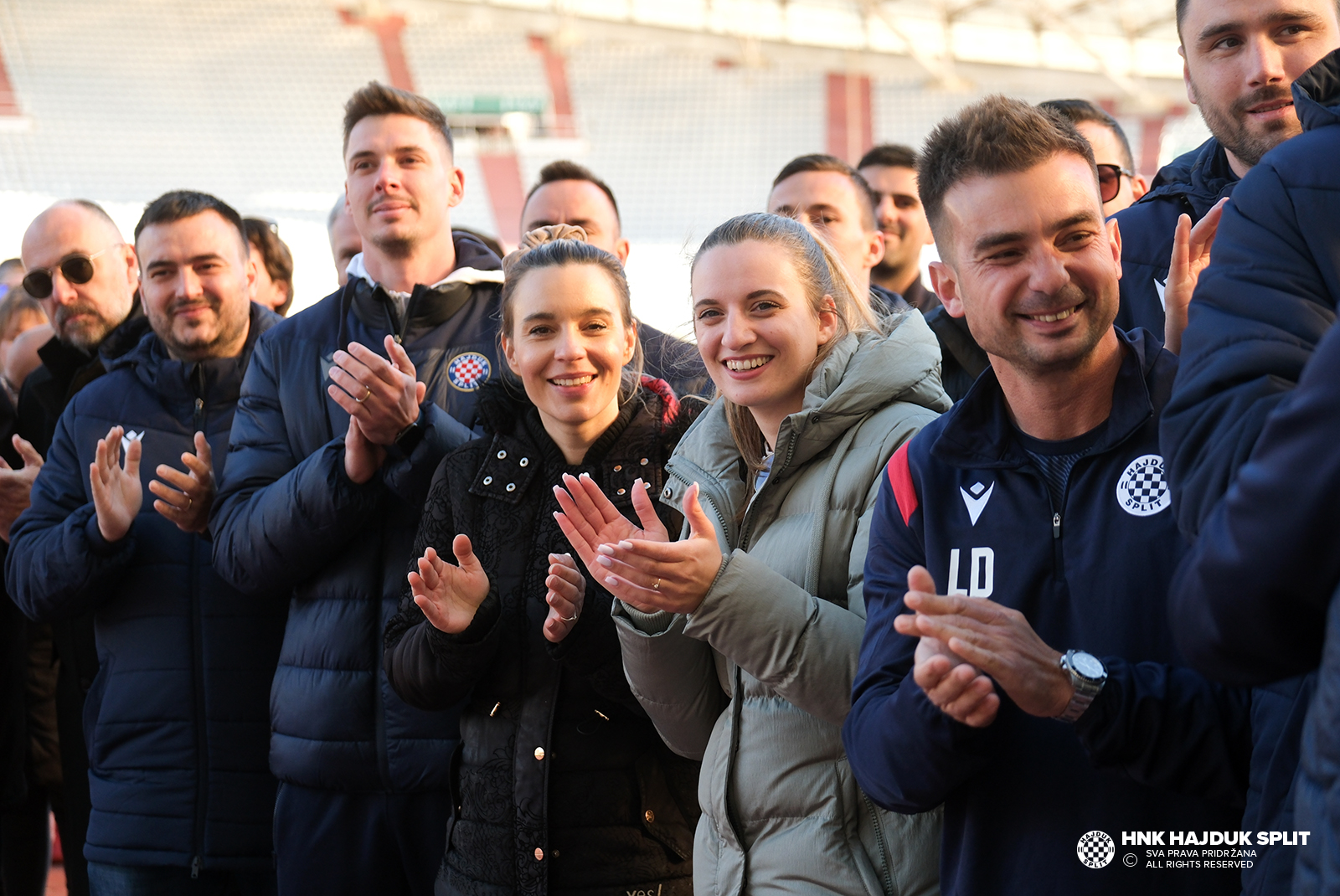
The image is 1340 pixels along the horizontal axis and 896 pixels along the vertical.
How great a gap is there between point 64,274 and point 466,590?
88.4 inches

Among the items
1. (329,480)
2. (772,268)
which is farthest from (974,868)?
(329,480)

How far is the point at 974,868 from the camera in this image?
4.51 feet

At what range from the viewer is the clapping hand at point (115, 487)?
105 inches

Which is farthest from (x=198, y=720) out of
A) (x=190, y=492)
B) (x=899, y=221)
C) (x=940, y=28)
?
(x=940, y=28)

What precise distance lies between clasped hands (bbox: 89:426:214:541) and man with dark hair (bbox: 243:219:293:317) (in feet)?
4.69

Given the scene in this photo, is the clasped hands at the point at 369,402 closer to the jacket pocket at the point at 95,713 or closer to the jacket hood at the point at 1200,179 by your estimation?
the jacket pocket at the point at 95,713

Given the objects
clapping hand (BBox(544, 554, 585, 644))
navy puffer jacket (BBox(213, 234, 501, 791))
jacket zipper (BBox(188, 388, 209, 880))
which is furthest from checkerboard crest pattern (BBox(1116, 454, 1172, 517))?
jacket zipper (BBox(188, 388, 209, 880))

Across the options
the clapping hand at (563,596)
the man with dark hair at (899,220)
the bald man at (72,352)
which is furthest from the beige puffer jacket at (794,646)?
the bald man at (72,352)

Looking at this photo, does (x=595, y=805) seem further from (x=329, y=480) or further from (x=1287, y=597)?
(x=1287, y=597)

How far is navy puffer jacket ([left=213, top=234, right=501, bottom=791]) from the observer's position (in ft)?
7.80

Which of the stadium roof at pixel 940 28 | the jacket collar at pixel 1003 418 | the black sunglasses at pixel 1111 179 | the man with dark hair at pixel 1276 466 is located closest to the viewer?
the man with dark hair at pixel 1276 466

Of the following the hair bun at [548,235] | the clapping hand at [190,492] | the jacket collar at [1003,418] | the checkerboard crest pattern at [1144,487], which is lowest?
the checkerboard crest pattern at [1144,487]

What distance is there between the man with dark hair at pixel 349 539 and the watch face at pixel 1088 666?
4.26 feet

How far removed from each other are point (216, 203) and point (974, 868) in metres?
2.67
